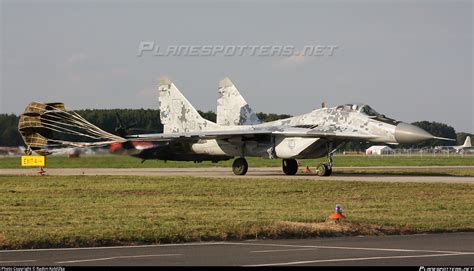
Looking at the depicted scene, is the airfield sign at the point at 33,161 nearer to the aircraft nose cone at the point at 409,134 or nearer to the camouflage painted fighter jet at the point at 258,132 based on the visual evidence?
the camouflage painted fighter jet at the point at 258,132

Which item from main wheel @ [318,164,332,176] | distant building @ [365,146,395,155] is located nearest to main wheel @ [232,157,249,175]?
main wheel @ [318,164,332,176]

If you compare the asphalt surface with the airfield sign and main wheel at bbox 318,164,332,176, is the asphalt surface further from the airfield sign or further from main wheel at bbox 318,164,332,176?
the airfield sign

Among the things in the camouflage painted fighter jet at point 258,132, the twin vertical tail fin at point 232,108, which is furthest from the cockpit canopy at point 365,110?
the twin vertical tail fin at point 232,108

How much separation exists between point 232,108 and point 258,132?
4.39 meters

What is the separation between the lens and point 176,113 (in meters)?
42.6

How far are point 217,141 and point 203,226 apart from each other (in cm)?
2273

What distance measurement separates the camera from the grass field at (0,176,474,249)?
52.7 ft

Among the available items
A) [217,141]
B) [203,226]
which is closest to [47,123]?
[217,141]

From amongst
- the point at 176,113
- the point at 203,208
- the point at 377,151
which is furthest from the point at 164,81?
the point at 377,151

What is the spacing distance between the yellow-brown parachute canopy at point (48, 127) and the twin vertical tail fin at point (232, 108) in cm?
527

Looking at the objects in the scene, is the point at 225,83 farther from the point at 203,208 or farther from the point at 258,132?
the point at 203,208

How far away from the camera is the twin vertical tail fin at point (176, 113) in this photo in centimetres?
4200

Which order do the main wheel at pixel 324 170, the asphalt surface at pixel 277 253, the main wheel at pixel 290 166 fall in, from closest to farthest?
1. the asphalt surface at pixel 277 253
2. the main wheel at pixel 324 170
3. the main wheel at pixel 290 166

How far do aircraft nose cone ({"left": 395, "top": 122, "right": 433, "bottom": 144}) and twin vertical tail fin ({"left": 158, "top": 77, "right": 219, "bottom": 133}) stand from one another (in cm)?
1108
